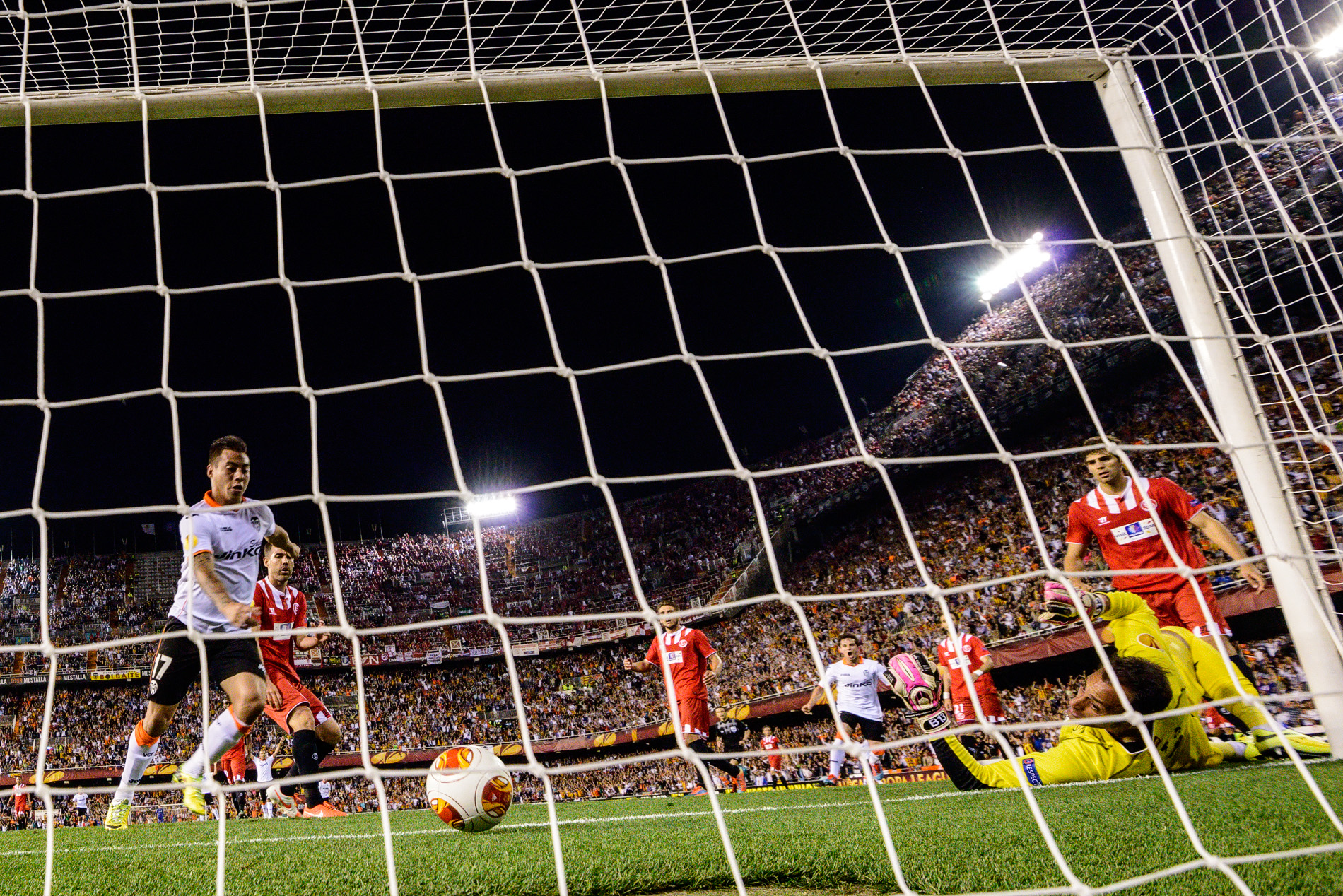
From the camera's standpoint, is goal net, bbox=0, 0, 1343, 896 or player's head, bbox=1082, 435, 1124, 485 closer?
goal net, bbox=0, 0, 1343, 896

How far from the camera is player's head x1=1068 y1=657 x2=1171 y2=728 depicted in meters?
3.00

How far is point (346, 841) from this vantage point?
11.4ft

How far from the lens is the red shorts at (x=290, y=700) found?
4953 mm

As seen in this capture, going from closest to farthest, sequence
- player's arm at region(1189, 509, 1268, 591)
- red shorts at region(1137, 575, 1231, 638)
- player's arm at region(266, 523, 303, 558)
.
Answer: player's arm at region(1189, 509, 1268, 591) < red shorts at region(1137, 575, 1231, 638) < player's arm at region(266, 523, 303, 558)

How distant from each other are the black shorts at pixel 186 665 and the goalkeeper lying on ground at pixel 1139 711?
2.98 meters

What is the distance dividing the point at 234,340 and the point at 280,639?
53.1 ft

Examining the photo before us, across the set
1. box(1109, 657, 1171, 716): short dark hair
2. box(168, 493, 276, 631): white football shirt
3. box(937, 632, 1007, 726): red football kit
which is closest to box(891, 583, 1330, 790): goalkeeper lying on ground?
box(1109, 657, 1171, 716): short dark hair

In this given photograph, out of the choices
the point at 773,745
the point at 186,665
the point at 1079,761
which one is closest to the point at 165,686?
the point at 186,665

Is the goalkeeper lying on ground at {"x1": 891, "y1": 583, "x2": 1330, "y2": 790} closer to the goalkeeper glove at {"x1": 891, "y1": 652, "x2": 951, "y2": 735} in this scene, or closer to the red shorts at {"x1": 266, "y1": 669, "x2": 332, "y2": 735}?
the goalkeeper glove at {"x1": 891, "y1": 652, "x2": 951, "y2": 735}

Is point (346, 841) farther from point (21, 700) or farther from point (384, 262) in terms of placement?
point (21, 700)

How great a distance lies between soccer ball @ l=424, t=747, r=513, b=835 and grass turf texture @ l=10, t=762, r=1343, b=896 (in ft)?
0.27

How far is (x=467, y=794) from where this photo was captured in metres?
3.48

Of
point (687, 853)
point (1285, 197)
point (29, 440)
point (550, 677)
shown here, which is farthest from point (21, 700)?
point (1285, 197)

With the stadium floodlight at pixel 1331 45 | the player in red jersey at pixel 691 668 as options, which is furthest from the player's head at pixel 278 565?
the stadium floodlight at pixel 1331 45
